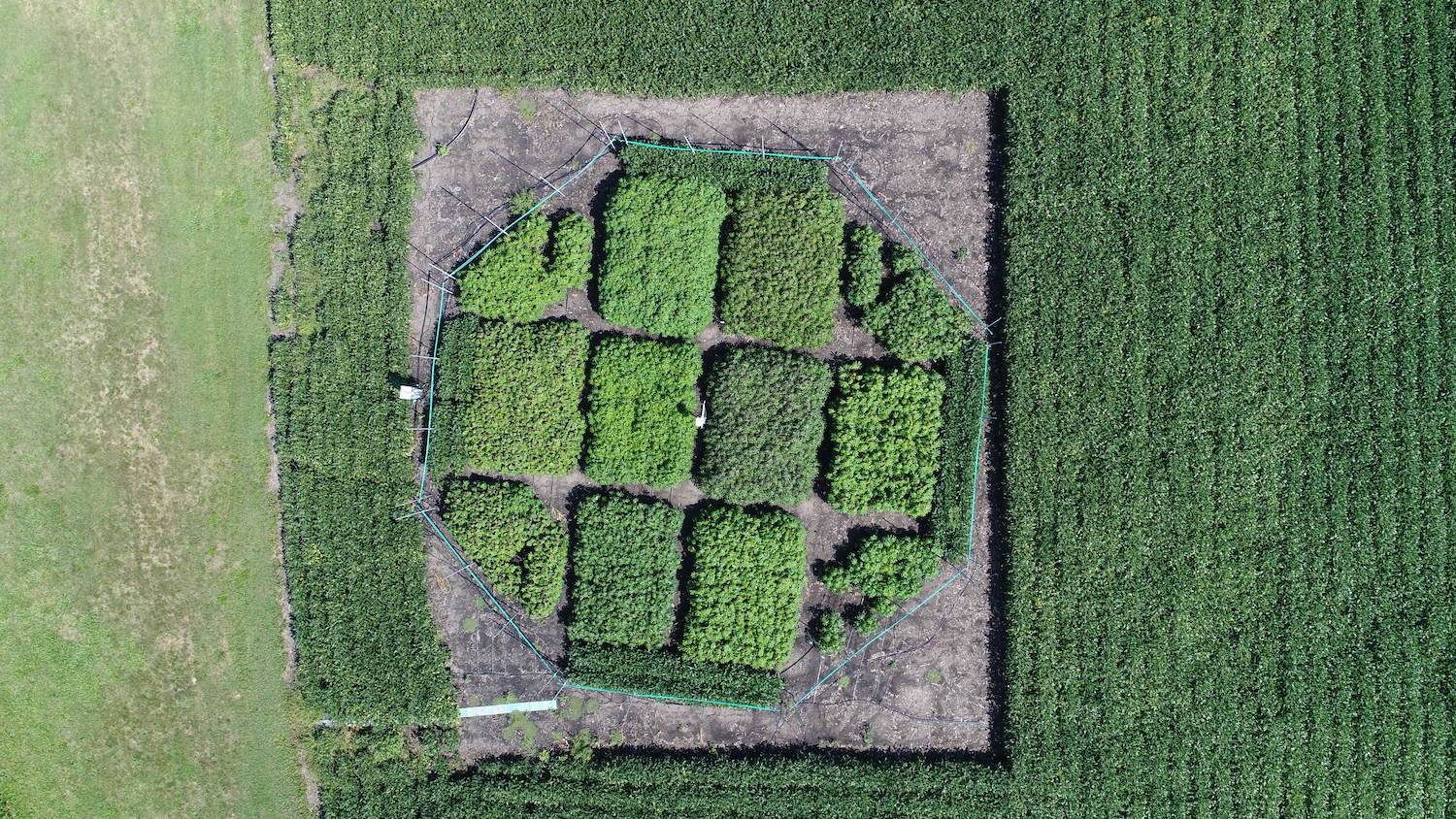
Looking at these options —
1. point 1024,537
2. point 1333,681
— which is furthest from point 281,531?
point 1333,681

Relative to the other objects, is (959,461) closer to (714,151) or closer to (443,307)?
(714,151)

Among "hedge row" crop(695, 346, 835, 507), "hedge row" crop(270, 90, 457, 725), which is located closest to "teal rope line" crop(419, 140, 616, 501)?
"hedge row" crop(270, 90, 457, 725)

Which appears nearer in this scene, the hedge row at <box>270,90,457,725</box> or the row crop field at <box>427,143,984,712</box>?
the row crop field at <box>427,143,984,712</box>

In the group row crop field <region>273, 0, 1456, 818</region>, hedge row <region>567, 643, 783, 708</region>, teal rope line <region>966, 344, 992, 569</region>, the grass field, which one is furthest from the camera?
the grass field

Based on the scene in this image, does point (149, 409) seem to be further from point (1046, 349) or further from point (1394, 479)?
point (1394, 479)

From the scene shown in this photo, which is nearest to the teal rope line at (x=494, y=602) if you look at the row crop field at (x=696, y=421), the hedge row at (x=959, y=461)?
the row crop field at (x=696, y=421)

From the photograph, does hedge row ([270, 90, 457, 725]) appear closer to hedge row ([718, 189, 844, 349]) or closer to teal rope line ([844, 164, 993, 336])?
hedge row ([718, 189, 844, 349])

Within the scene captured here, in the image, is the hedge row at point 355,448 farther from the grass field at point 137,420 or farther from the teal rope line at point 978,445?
the teal rope line at point 978,445

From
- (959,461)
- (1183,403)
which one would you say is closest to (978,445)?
(959,461)
